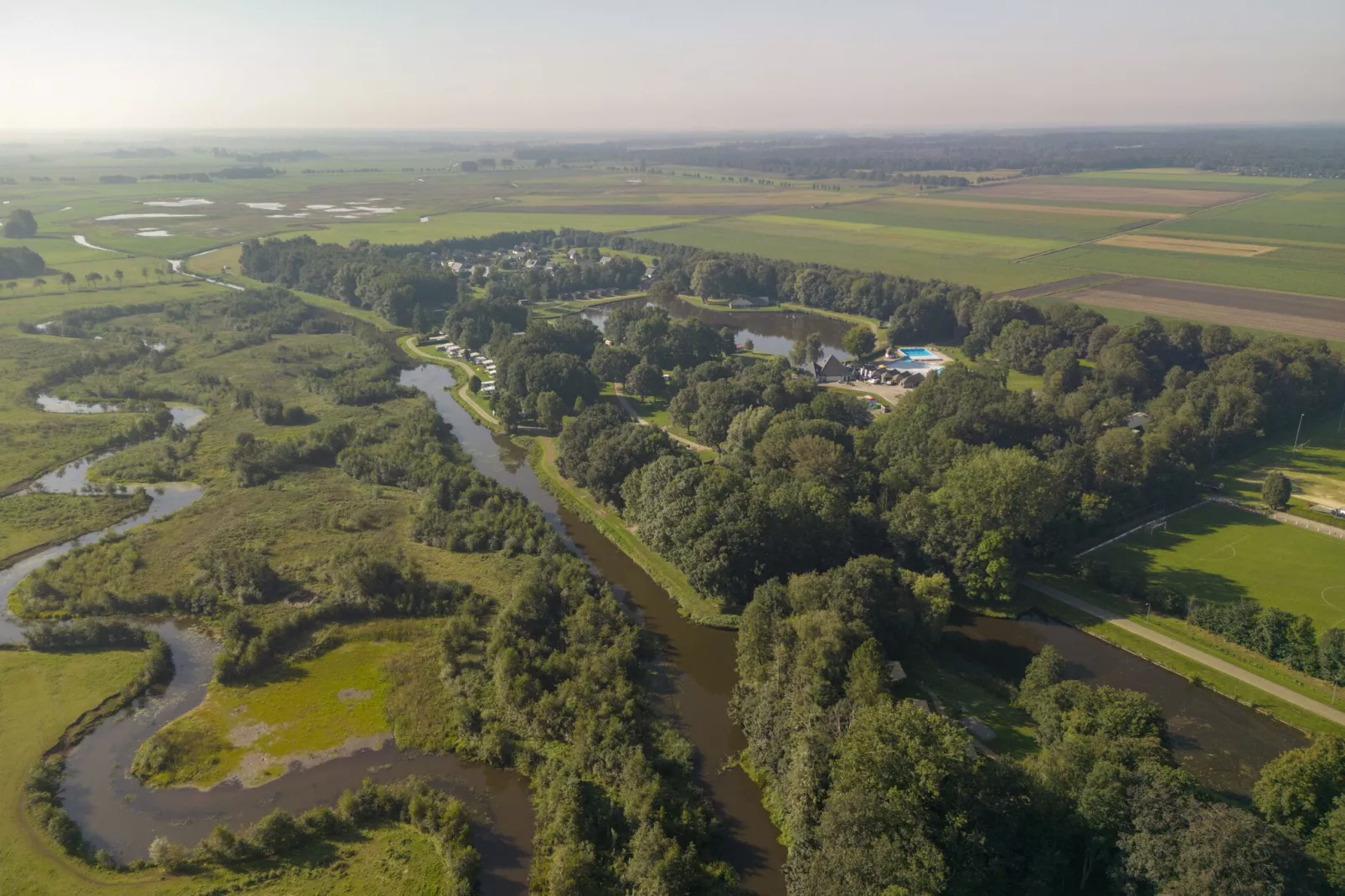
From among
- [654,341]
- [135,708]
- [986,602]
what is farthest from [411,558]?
[654,341]

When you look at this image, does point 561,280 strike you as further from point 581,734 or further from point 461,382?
point 581,734

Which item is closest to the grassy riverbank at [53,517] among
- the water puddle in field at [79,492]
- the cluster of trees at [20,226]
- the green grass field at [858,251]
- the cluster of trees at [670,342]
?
the water puddle in field at [79,492]

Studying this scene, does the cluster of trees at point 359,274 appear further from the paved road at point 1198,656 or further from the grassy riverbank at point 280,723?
the paved road at point 1198,656

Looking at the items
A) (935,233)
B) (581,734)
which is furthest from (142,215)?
(581,734)

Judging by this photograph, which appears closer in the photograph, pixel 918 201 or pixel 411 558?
pixel 411 558

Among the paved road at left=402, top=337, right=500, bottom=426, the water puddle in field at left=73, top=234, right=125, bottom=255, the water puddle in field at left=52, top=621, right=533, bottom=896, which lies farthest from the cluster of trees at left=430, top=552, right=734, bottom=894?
the water puddle in field at left=73, top=234, right=125, bottom=255

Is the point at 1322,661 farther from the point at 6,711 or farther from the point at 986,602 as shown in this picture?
the point at 6,711

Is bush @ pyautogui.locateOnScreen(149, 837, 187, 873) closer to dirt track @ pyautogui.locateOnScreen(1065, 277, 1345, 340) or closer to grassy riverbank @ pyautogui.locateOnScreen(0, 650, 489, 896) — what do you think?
grassy riverbank @ pyautogui.locateOnScreen(0, 650, 489, 896)
